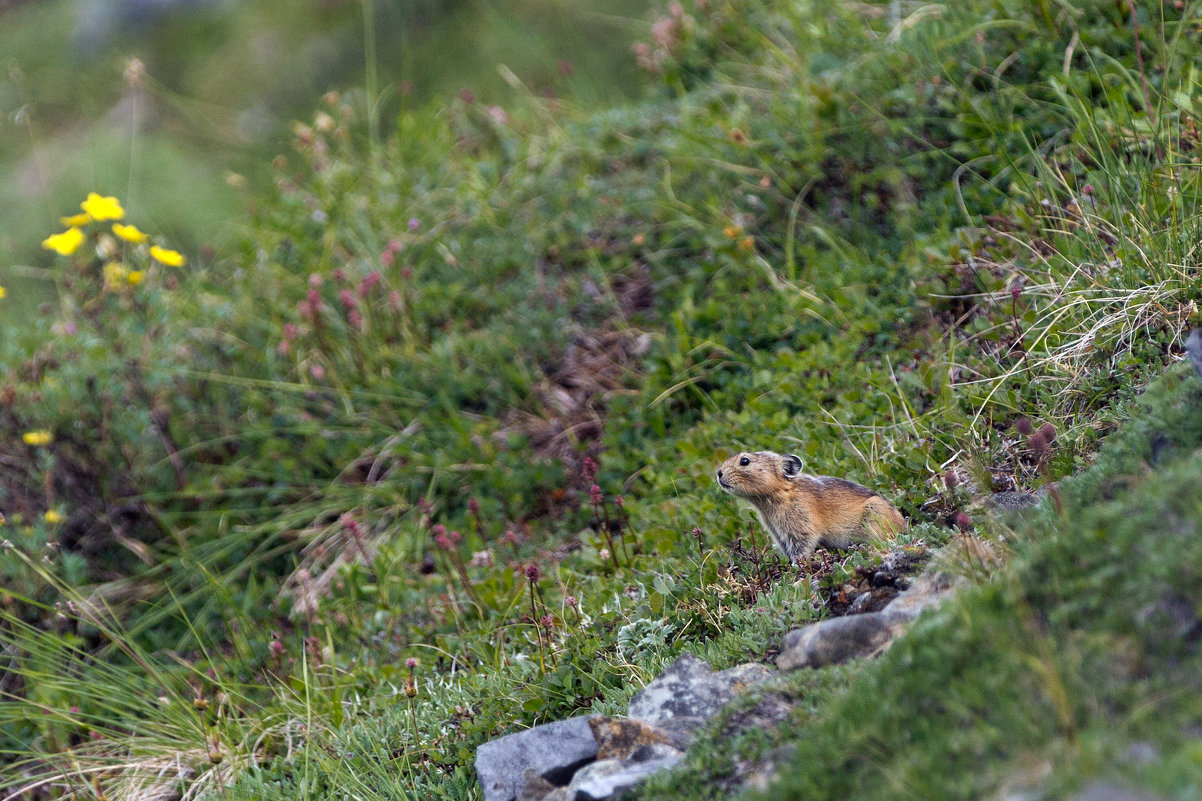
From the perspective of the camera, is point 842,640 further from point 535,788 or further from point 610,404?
point 610,404

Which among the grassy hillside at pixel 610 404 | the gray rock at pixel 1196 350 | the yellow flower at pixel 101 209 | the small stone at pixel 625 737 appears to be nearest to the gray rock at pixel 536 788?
the small stone at pixel 625 737

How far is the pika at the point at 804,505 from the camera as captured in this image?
14.0 ft

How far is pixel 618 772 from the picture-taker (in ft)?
10.5

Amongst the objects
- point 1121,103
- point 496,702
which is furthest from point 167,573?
point 1121,103

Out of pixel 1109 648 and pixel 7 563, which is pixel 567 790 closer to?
pixel 1109 648

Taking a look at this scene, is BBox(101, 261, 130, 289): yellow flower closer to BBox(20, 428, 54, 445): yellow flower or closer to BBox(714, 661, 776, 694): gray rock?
BBox(20, 428, 54, 445): yellow flower

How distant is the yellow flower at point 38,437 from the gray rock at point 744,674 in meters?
5.17

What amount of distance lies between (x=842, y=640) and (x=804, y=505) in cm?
118

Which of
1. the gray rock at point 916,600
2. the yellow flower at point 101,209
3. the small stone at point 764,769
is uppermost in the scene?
the yellow flower at point 101,209

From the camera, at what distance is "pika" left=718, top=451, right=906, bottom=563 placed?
4.25m

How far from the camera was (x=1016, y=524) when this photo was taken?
346cm

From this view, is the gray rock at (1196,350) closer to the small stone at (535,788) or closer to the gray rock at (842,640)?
the gray rock at (842,640)

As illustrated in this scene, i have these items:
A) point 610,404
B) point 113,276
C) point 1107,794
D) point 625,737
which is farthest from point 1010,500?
point 113,276

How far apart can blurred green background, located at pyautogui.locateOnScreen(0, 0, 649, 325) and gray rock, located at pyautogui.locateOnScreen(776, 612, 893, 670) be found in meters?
7.08
